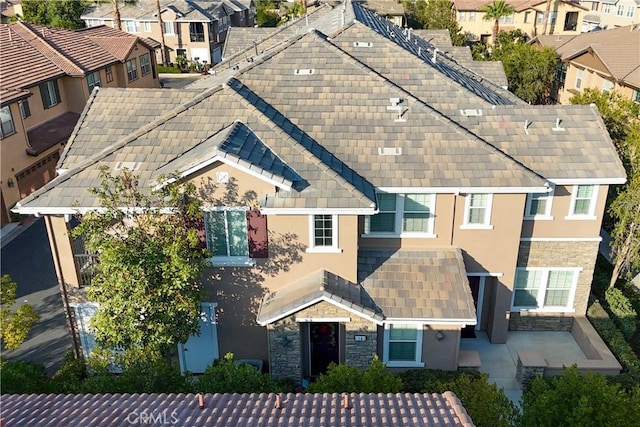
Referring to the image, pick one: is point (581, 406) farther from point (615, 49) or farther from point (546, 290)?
point (615, 49)

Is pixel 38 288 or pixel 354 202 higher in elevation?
pixel 354 202

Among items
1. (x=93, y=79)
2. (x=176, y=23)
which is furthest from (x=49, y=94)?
(x=176, y=23)

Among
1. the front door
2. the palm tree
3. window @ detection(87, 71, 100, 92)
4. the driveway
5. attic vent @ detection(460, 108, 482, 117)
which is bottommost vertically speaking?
the driveway

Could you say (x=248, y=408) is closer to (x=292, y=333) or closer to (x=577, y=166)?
(x=292, y=333)

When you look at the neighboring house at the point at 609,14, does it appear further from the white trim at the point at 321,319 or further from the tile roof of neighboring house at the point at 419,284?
the white trim at the point at 321,319

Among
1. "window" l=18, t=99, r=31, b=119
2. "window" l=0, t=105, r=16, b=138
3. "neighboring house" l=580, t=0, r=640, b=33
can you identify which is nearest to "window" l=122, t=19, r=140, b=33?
"window" l=18, t=99, r=31, b=119

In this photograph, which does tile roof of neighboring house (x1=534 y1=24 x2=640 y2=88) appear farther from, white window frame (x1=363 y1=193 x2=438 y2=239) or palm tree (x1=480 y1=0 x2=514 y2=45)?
white window frame (x1=363 y1=193 x2=438 y2=239)

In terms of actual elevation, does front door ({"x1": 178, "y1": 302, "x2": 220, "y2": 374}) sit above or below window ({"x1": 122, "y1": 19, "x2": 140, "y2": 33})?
below
